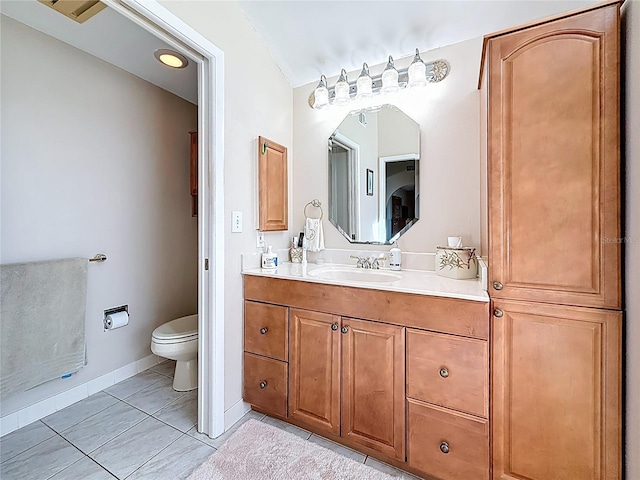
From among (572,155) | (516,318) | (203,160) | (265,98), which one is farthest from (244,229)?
(572,155)

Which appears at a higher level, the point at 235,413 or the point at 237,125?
the point at 237,125

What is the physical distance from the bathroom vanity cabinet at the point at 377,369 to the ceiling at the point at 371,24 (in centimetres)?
149

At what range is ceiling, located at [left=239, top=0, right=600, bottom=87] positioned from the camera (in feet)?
4.89

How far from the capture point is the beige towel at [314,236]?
6.82ft

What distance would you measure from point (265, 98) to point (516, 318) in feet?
6.11

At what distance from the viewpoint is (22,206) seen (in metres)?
1.63

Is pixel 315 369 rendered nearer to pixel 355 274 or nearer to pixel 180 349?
pixel 355 274

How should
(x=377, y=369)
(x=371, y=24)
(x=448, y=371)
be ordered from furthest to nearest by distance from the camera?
1. (x=371, y=24)
2. (x=377, y=369)
3. (x=448, y=371)

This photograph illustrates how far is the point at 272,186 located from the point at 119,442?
5.49 feet

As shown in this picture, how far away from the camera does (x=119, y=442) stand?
1.53 metres

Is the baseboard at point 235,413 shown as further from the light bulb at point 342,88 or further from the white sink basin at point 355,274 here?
the light bulb at point 342,88

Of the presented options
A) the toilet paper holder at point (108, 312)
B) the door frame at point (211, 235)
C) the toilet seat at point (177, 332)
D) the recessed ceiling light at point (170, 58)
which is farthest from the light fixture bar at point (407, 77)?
the toilet paper holder at point (108, 312)

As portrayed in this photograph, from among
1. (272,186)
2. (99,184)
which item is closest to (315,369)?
(272,186)

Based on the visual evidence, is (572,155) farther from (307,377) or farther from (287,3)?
(287,3)
